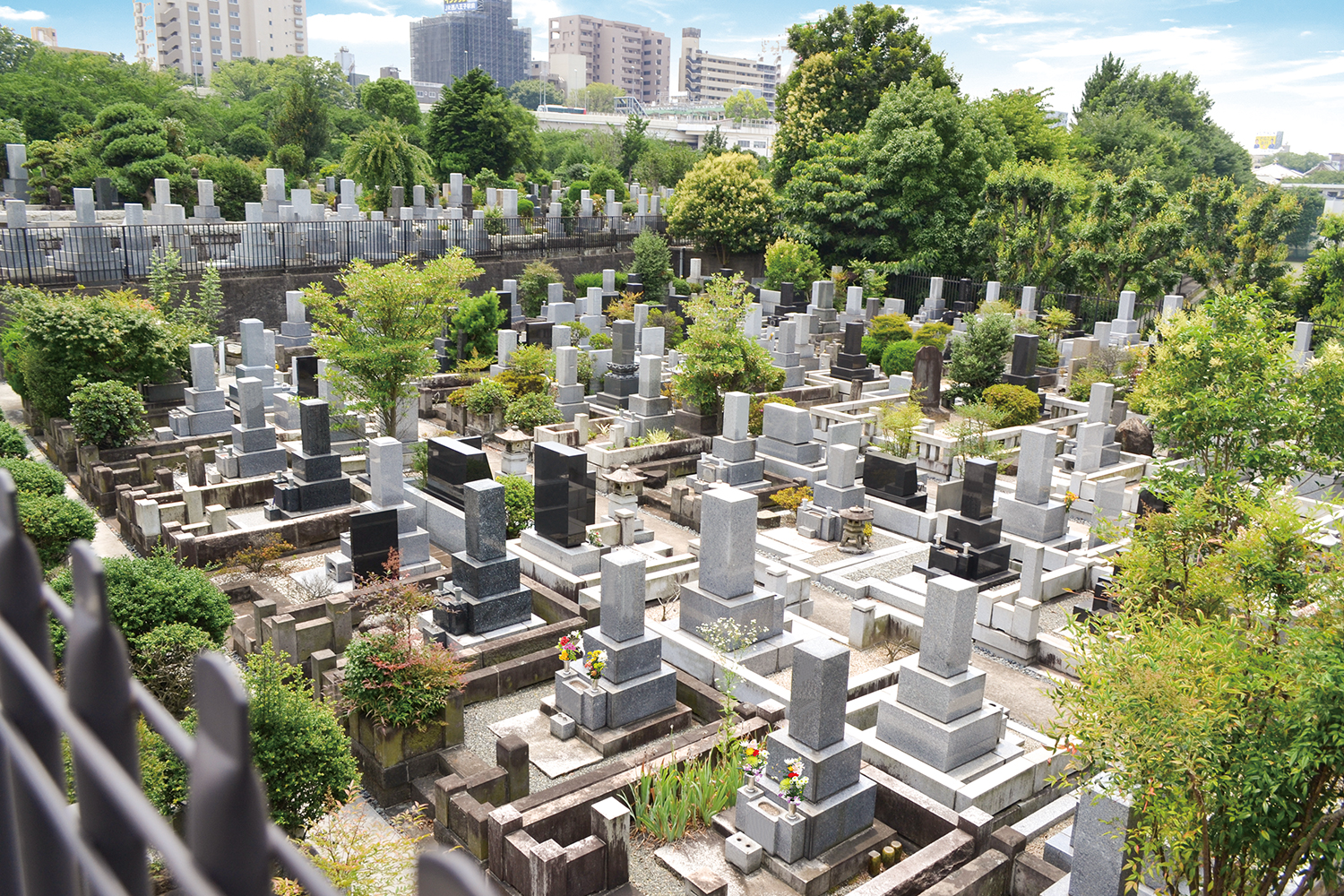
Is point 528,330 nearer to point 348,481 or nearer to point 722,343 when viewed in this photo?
point 722,343

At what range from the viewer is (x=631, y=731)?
35.5 ft

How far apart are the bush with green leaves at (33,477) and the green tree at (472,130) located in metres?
46.7

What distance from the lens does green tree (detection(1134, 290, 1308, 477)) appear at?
11945mm

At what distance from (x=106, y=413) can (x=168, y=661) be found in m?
10.1

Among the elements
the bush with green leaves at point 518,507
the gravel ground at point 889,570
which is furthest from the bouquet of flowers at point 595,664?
the gravel ground at point 889,570

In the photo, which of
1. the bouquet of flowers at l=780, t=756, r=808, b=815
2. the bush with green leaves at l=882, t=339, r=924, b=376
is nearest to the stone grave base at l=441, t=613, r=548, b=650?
the bouquet of flowers at l=780, t=756, r=808, b=815

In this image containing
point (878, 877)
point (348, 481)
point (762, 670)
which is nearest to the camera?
point (878, 877)

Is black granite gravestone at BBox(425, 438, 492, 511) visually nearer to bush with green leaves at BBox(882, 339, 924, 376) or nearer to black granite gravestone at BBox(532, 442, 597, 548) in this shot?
black granite gravestone at BBox(532, 442, 597, 548)

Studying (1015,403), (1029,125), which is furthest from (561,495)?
(1029,125)

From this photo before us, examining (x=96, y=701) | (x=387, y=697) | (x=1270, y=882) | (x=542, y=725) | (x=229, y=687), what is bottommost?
(x=542, y=725)

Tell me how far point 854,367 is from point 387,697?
19916 mm

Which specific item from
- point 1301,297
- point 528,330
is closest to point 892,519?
point 528,330

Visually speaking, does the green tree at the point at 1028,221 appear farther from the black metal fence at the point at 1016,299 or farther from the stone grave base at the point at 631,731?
the stone grave base at the point at 631,731

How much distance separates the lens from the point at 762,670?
12375 mm
